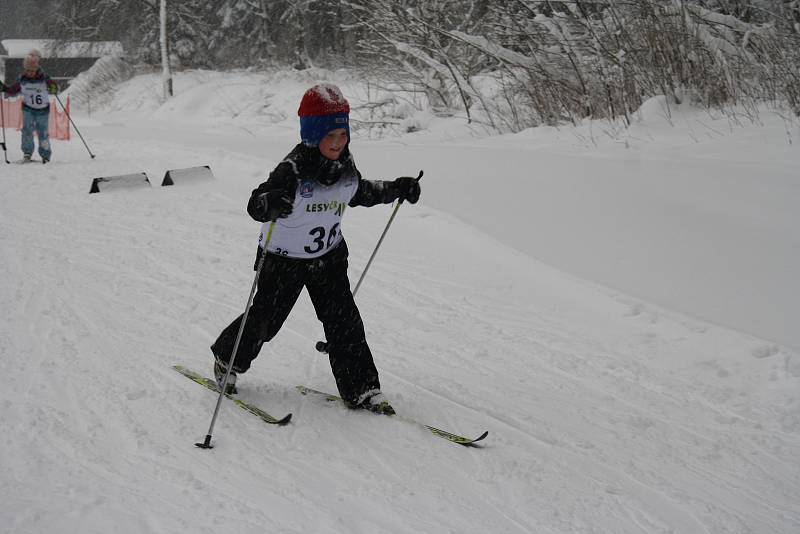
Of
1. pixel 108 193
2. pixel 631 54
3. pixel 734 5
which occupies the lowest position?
pixel 108 193

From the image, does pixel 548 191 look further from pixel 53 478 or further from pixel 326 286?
pixel 53 478

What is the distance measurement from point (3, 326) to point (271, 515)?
309 cm

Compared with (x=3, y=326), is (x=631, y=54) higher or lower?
higher

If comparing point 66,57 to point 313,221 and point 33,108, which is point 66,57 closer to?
point 33,108

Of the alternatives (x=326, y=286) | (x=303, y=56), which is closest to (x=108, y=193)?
(x=326, y=286)

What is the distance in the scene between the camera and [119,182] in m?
9.48

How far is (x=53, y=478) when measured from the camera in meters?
2.94

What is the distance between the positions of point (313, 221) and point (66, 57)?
3441 centimetres

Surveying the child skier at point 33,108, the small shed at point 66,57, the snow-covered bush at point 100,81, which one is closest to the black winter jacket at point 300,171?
the child skier at point 33,108

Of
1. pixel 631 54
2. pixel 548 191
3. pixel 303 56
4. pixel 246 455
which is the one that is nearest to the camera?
pixel 246 455

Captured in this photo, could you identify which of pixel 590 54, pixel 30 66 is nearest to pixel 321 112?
pixel 590 54

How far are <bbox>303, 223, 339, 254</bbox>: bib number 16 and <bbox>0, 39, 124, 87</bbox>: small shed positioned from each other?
3206cm

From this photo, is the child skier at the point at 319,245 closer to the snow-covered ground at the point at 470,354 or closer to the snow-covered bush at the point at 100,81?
the snow-covered ground at the point at 470,354

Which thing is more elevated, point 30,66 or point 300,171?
point 300,171
